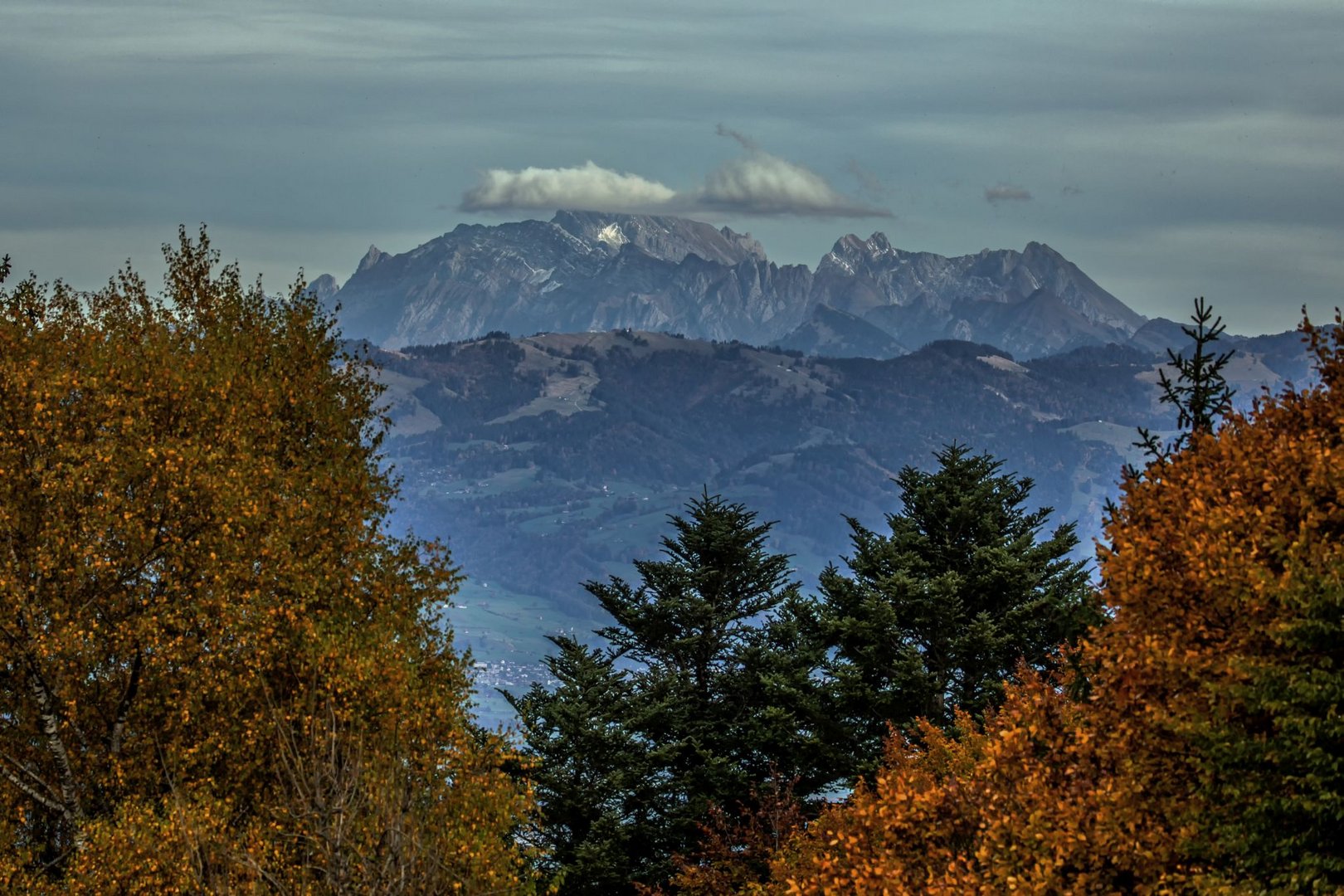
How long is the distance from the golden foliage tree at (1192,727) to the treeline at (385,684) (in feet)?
0.25

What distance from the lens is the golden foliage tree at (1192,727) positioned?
2120 centimetres

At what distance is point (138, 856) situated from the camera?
2589 centimetres

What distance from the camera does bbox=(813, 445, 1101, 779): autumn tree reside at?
5338 centimetres

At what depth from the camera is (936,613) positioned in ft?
180

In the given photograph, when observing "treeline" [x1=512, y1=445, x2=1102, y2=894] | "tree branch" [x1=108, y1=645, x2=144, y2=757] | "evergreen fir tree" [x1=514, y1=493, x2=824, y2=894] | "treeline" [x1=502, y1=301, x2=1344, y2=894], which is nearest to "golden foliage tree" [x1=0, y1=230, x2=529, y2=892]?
"tree branch" [x1=108, y1=645, x2=144, y2=757]

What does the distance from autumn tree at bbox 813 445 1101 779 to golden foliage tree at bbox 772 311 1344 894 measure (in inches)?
874

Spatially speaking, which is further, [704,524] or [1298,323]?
[704,524]

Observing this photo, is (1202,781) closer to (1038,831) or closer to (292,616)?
(1038,831)

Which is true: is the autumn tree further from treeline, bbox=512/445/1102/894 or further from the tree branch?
the tree branch

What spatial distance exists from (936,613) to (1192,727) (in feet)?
108

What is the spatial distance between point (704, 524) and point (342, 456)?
2382 cm

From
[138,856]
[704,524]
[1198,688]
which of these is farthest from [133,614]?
[704,524]

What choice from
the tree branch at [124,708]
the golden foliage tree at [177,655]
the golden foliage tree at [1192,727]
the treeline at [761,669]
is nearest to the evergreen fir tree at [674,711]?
the treeline at [761,669]

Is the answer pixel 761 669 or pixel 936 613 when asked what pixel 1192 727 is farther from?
pixel 761 669
